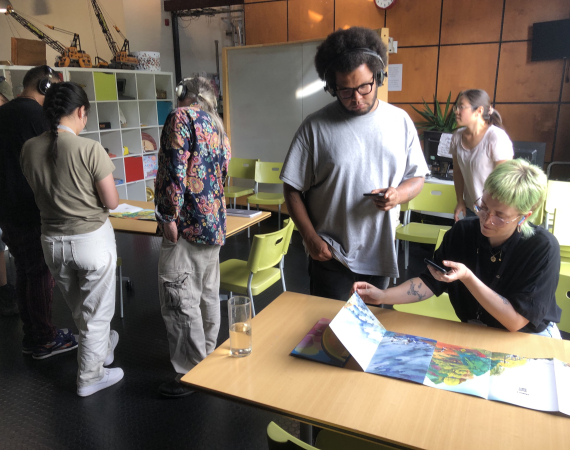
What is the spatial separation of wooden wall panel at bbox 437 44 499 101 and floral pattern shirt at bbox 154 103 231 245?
13.2ft

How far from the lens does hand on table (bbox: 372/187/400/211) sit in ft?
4.68

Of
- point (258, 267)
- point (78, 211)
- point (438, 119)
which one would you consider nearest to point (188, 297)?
point (258, 267)

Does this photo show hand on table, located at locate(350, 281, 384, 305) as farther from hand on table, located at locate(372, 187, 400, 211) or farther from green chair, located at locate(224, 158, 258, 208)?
green chair, located at locate(224, 158, 258, 208)

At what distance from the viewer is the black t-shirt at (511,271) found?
1.25 metres

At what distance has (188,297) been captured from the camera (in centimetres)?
202

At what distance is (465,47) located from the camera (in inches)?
195

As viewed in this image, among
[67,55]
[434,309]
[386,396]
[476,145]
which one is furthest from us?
[67,55]

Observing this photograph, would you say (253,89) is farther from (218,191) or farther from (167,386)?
(167,386)

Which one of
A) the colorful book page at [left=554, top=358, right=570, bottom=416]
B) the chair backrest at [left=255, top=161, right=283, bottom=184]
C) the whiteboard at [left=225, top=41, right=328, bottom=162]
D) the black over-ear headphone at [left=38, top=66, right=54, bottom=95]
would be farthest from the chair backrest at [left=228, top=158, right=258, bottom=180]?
the colorful book page at [left=554, top=358, right=570, bottom=416]

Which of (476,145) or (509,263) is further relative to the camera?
(476,145)

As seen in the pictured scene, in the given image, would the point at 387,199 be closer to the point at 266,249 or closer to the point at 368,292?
the point at 368,292

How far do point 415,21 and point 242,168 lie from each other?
2714 millimetres

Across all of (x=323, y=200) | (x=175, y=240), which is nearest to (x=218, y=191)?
(x=175, y=240)

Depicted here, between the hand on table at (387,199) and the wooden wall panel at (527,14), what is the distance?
433 cm
